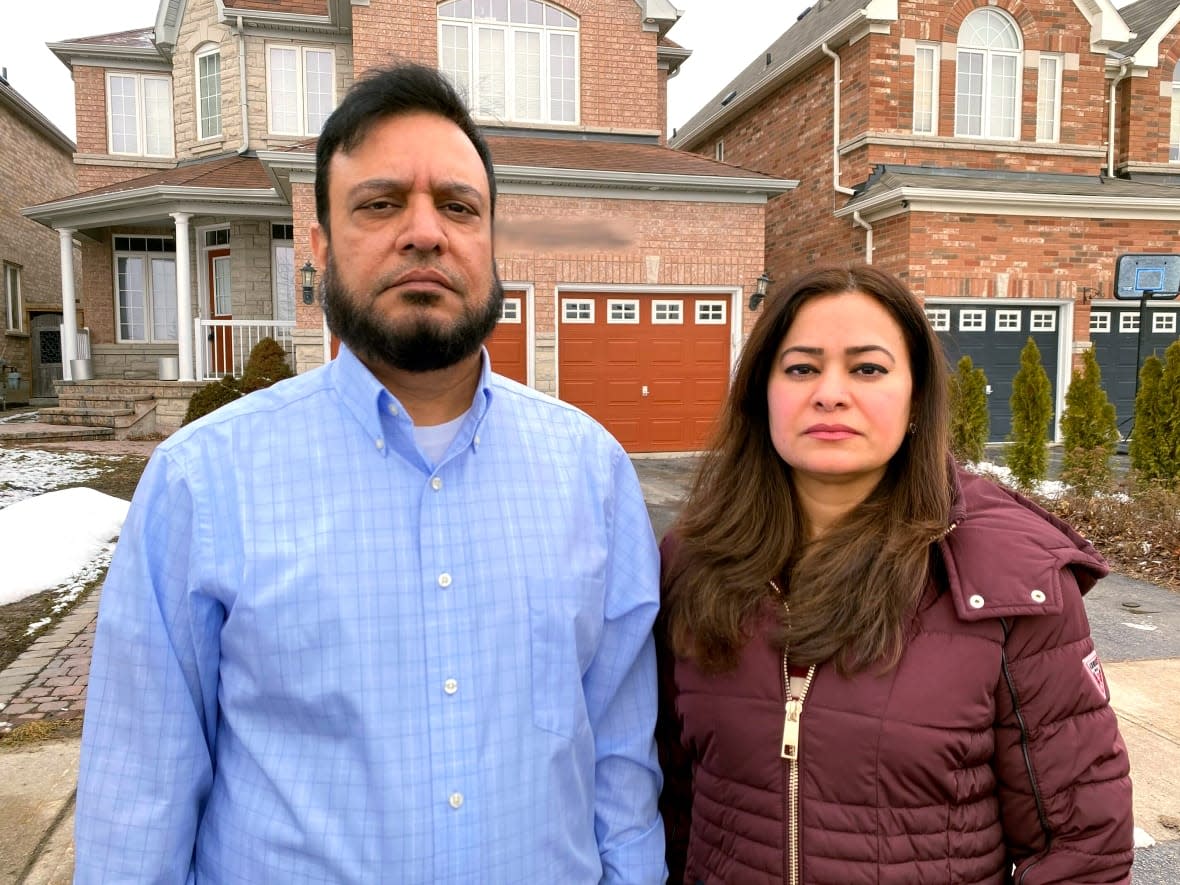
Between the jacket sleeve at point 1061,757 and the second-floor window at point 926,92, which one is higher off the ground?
the second-floor window at point 926,92

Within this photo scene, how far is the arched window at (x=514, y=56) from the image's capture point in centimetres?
1288

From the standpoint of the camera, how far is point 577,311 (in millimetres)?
12250

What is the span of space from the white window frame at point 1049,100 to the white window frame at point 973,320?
3.46 meters

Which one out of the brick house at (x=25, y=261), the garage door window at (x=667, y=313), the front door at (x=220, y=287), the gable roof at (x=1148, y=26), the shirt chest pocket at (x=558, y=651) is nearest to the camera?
the shirt chest pocket at (x=558, y=651)

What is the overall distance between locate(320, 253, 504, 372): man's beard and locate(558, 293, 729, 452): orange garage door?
34.7ft

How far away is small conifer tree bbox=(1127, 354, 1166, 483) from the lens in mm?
7492

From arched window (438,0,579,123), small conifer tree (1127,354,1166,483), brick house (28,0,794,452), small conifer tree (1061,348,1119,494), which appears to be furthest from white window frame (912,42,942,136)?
small conifer tree (1127,354,1166,483)

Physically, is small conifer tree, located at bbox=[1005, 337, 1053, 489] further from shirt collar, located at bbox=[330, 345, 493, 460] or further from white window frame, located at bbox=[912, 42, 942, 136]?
shirt collar, located at bbox=[330, 345, 493, 460]

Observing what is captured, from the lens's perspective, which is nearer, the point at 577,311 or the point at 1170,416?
the point at 1170,416

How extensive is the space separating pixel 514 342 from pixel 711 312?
3060 mm

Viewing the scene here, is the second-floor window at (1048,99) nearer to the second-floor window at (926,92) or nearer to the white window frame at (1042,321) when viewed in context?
the second-floor window at (926,92)

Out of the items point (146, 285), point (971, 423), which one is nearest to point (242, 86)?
point (146, 285)

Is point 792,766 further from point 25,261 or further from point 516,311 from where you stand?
point 25,261

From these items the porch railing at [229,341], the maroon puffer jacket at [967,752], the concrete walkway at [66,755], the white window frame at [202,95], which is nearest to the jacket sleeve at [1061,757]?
the maroon puffer jacket at [967,752]
